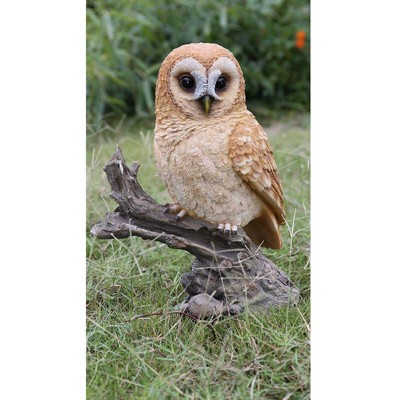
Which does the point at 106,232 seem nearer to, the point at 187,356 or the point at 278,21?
the point at 187,356

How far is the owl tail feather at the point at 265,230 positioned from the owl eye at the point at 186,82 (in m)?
0.27

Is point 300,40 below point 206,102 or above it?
below

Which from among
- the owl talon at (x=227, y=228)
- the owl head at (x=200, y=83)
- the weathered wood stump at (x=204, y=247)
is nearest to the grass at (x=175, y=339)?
the weathered wood stump at (x=204, y=247)

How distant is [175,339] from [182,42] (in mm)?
1566

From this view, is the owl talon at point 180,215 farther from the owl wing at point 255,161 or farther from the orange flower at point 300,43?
the orange flower at point 300,43

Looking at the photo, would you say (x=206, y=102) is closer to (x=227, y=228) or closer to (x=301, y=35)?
(x=227, y=228)

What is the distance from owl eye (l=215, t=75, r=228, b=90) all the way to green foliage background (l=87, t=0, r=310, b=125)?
4.14 ft

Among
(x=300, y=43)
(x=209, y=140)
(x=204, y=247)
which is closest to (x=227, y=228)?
(x=204, y=247)

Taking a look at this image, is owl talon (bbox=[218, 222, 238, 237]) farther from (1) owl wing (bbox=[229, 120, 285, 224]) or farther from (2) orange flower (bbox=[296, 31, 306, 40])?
(2) orange flower (bbox=[296, 31, 306, 40])

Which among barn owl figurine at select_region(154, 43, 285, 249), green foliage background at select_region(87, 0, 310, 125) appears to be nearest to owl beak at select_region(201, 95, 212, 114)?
barn owl figurine at select_region(154, 43, 285, 249)

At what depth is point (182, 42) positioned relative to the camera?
2484 millimetres

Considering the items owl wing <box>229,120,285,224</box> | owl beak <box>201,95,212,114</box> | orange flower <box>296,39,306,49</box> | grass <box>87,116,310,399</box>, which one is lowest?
grass <box>87,116,310,399</box>

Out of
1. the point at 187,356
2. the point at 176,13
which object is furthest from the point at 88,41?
the point at 187,356

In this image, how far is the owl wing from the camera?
44.9 inches
